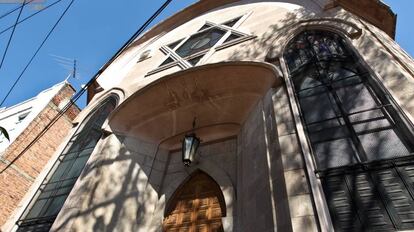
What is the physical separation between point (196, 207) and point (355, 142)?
3.12 m

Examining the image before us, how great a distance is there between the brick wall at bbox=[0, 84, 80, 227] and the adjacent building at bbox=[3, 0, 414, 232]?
2.22 metres

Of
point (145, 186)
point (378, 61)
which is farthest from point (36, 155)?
point (378, 61)

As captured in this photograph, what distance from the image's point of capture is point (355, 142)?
3.90m

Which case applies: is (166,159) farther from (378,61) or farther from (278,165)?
(378,61)

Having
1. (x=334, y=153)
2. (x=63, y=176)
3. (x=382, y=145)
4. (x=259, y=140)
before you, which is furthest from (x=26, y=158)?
(x=382, y=145)

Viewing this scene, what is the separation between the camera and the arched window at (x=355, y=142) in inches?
123

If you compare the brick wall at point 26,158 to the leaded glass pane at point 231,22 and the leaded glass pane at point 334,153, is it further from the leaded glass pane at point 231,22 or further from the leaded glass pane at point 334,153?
the leaded glass pane at point 334,153

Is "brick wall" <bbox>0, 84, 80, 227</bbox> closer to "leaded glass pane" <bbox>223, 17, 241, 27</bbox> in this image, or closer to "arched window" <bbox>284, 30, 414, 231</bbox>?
"leaded glass pane" <bbox>223, 17, 241, 27</bbox>

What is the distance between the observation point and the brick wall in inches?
320

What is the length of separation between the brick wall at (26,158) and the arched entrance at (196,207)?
535 cm

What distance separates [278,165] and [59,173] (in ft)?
Answer: 18.8

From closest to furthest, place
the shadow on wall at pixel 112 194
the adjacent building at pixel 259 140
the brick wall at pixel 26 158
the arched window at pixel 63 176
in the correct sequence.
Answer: the adjacent building at pixel 259 140 < the shadow on wall at pixel 112 194 < the arched window at pixel 63 176 < the brick wall at pixel 26 158

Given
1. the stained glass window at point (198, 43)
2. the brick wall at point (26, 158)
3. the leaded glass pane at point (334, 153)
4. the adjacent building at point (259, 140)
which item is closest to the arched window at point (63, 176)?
the adjacent building at point (259, 140)

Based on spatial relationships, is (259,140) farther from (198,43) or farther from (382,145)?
(198,43)
